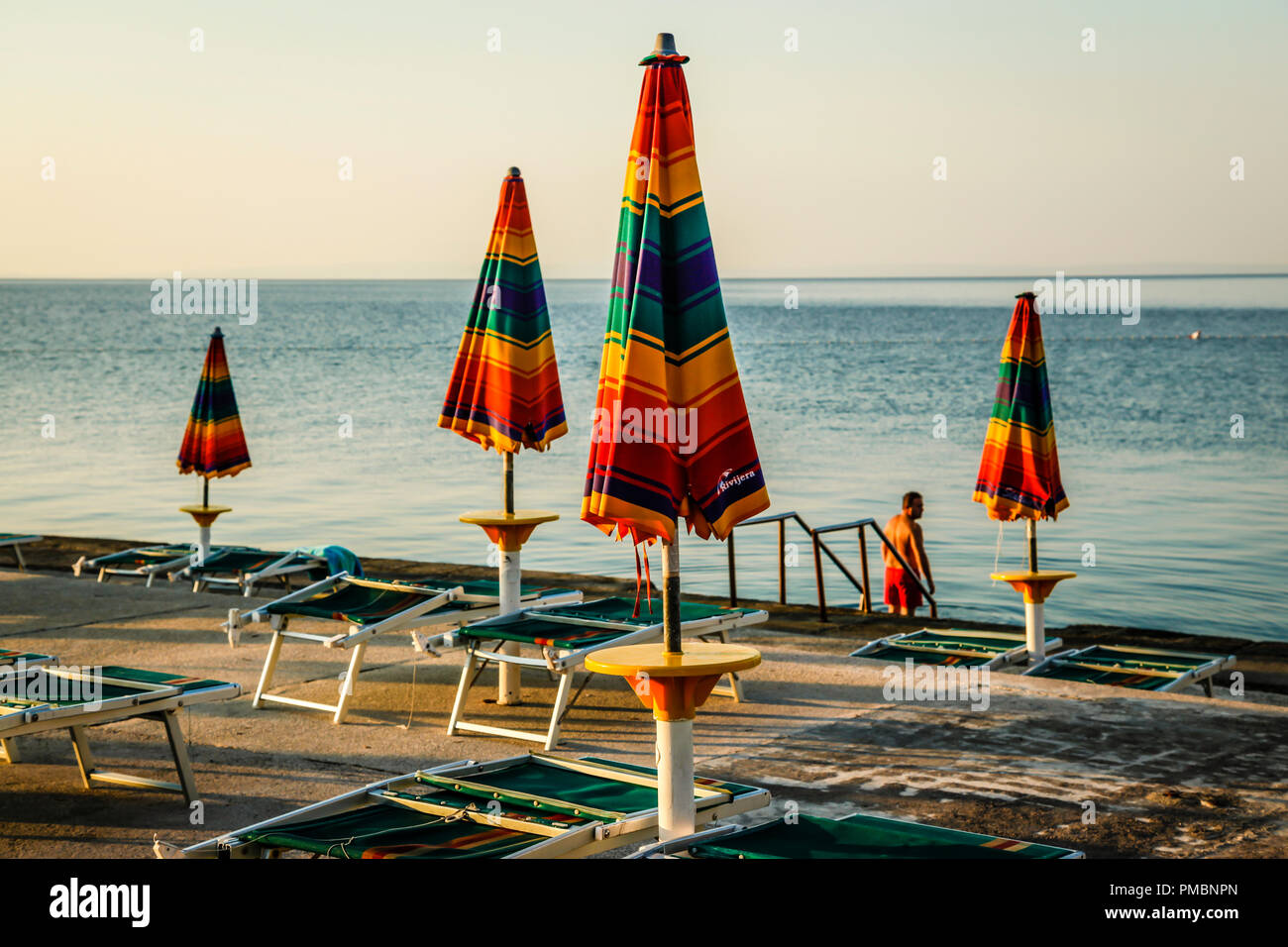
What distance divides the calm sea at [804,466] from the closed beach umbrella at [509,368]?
8.27 m

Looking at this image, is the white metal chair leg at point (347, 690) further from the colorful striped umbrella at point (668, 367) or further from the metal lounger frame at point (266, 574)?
the metal lounger frame at point (266, 574)

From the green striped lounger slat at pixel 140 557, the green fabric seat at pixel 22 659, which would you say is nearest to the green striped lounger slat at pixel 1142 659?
the green fabric seat at pixel 22 659

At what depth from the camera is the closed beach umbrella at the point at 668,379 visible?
3.88 metres

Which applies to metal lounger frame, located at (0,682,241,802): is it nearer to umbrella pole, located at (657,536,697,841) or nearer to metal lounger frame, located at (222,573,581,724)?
metal lounger frame, located at (222,573,581,724)

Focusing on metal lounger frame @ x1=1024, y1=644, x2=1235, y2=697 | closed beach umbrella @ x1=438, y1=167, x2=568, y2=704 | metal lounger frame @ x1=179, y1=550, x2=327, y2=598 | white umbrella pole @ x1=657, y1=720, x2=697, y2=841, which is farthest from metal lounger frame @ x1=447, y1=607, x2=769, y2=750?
metal lounger frame @ x1=179, y1=550, x2=327, y2=598

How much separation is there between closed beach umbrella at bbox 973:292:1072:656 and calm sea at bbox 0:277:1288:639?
6971 millimetres

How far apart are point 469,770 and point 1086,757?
9.79 feet

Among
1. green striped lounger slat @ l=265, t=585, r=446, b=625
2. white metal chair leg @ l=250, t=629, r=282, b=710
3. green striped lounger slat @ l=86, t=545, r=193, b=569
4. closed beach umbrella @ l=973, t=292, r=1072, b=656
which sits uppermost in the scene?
closed beach umbrella @ l=973, t=292, r=1072, b=656

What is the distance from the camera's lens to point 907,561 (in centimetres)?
1198

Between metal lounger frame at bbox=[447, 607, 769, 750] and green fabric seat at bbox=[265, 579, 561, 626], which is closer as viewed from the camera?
metal lounger frame at bbox=[447, 607, 769, 750]

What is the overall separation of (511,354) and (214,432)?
5.21m

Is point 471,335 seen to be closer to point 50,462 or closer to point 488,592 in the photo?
point 488,592

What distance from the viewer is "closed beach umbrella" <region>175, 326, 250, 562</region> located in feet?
37.9

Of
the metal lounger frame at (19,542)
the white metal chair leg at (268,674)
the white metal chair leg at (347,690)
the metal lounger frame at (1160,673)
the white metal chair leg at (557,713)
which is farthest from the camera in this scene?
the metal lounger frame at (19,542)
